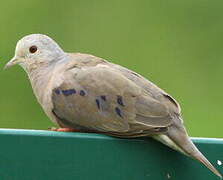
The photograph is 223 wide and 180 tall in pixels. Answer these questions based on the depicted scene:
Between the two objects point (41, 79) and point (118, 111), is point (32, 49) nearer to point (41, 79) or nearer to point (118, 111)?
point (41, 79)

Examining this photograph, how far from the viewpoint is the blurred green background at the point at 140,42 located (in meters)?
10.7

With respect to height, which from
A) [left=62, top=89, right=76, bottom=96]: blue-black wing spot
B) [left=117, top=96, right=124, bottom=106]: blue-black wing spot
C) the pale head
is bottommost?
[left=117, top=96, right=124, bottom=106]: blue-black wing spot

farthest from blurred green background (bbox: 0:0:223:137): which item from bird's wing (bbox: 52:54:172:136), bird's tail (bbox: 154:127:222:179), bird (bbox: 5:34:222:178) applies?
bird's tail (bbox: 154:127:222:179)

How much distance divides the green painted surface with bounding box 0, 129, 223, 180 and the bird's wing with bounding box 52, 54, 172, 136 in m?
0.42

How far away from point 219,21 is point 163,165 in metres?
4.99

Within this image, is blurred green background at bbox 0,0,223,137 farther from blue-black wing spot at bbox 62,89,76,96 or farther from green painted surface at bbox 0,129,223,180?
green painted surface at bbox 0,129,223,180

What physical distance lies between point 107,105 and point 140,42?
4.50 metres

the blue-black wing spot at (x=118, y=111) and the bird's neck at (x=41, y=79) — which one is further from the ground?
the bird's neck at (x=41, y=79)

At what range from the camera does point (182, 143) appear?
22.0 ft


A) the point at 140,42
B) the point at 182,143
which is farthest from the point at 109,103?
the point at 140,42

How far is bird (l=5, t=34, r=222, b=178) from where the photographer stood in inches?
272

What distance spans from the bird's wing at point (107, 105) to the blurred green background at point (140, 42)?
3.28 metres

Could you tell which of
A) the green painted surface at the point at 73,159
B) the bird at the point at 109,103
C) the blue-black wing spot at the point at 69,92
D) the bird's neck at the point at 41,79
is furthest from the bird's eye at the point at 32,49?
the green painted surface at the point at 73,159

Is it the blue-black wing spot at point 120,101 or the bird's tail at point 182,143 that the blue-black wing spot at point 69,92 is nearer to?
the blue-black wing spot at point 120,101
